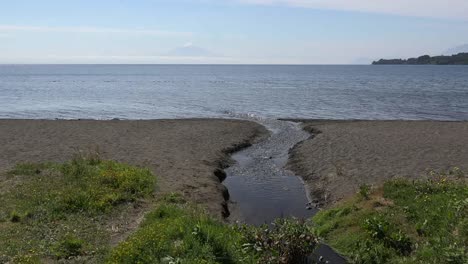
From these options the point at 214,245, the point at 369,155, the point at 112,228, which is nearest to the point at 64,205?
the point at 112,228

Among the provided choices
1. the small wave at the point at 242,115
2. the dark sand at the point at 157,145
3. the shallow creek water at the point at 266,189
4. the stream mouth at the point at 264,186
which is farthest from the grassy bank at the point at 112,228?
the small wave at the point at 242,115

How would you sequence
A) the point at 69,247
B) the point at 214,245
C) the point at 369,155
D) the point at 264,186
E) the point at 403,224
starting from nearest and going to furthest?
the point at 214,245 < the point at 69,247 < the point at 403,224 < the point at 264,186 < the point at 369,155

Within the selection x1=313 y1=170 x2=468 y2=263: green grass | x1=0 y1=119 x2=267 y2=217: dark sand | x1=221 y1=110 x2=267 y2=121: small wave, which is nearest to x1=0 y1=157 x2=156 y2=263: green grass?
x1=0 y1=119 x2=267 y2=217: dark sand

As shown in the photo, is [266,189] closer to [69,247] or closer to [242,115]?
[69,247]

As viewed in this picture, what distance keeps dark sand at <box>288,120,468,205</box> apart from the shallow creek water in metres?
0.76

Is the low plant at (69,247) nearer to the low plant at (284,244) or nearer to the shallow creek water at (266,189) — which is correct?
the low plant at (284,244)

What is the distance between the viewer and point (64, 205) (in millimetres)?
14445

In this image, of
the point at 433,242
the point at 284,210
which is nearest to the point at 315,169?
the point at 284,210

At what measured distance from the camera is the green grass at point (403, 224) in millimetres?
10711

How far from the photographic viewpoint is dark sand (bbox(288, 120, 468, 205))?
67.6 ft

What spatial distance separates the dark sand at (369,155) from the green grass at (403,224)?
3536 millimetres

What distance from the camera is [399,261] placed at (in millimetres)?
10648

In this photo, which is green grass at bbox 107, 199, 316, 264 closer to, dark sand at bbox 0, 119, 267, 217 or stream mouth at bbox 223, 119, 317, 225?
stream mouth at bbox 223, 119, 317, 225

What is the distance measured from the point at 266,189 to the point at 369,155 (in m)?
7.54
